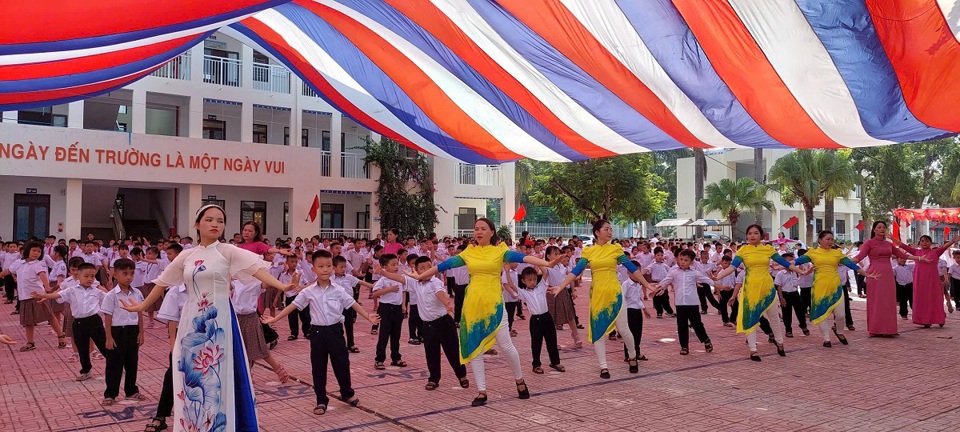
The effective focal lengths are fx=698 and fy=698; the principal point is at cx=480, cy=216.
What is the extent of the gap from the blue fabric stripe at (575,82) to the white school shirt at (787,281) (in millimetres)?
2724

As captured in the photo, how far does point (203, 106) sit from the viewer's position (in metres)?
21.7

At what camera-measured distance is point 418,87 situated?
8914 mm

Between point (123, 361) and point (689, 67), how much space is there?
5649 millimetres

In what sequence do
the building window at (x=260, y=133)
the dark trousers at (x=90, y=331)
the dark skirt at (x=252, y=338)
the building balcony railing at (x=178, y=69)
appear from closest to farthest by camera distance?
the dark skirt at (x=252, y=338) < the dark trousers at (x=90, y=331) < the building balcony railing at (x=178, y=69) < the building window at (x=260, y=133)

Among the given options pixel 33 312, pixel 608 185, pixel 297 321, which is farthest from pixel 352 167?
pixel 33 312

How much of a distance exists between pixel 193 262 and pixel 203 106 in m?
19.4

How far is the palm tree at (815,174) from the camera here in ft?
86.6

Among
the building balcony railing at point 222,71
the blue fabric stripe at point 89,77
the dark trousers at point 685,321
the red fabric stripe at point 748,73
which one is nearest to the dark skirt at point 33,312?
the blue fabric stripe at point 89,77

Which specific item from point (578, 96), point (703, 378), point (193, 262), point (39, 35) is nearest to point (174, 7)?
point (39, 35)

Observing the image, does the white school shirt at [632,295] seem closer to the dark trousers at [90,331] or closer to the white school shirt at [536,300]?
the white school shirt at [536,300]

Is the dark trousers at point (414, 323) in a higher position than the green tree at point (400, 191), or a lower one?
lower

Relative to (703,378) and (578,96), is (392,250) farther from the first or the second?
(703,378)

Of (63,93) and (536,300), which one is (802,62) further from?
(63,93)

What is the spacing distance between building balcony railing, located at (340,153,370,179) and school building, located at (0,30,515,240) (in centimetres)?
5
